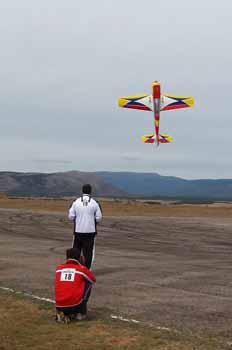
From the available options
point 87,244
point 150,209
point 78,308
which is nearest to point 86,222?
point 87,244

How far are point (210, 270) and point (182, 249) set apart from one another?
592 centimetres

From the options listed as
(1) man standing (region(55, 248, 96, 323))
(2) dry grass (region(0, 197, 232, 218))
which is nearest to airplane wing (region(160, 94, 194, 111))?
(2) dry grass (region(0, 197, 232, 218))

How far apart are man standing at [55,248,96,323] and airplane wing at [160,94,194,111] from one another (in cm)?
2620

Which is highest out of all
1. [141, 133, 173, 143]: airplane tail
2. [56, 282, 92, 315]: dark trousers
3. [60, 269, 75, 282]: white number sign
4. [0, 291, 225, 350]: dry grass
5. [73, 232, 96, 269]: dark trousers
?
[141, 133, 173, 143]: airplane tail

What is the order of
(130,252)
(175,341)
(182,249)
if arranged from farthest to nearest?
(182,249) < (130,252) < (175,341)

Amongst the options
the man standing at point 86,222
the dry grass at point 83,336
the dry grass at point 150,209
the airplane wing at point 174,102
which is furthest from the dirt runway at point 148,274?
the dry grass at point 150,209

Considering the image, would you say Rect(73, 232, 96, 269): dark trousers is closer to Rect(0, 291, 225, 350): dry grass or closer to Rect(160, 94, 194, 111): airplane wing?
Rect(0, 291, 225, 350): dry grass

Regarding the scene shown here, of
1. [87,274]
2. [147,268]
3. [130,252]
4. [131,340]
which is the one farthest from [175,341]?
[130,252]

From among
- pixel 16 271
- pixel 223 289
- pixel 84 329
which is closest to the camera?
pixel 84 329

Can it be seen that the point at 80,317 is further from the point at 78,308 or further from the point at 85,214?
the point at 85,214

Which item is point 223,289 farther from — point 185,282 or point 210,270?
point 210,270

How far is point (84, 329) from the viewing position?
23.7 ft

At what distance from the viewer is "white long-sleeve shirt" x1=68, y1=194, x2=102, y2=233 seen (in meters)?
9.73

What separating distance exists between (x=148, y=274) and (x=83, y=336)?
17.8ft
